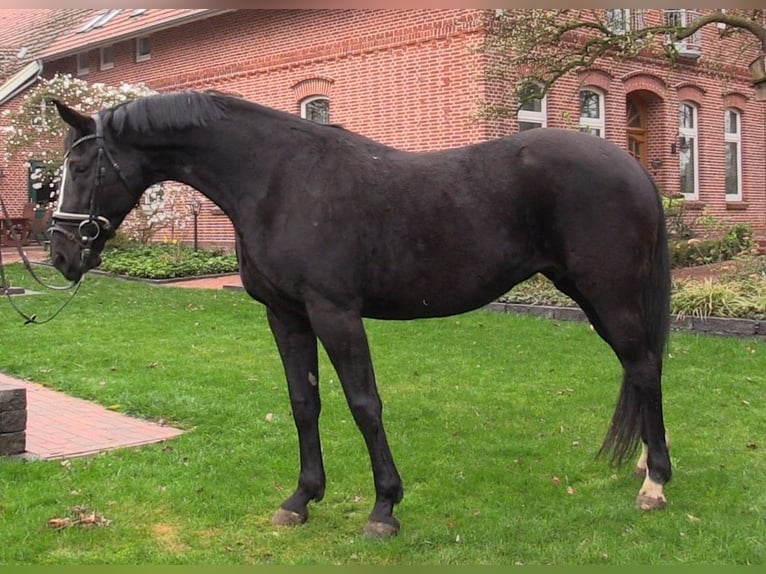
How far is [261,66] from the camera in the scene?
19.2 metres

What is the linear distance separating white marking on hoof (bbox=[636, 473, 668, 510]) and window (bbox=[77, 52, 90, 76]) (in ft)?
76.6

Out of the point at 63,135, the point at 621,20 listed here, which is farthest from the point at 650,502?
the point at 63,135

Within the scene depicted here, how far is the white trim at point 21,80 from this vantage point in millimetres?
23547

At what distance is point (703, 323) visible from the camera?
9.54 m

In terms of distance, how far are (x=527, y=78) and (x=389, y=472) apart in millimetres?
10026

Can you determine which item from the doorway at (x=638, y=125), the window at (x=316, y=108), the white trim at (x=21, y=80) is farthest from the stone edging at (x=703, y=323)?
the white trim at (x=21, y=80)

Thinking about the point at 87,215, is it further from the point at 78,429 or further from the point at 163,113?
the point at 78,429

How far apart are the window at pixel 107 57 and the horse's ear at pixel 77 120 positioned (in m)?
21.1

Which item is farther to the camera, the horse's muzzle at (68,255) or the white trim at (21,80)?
the white trim at (21,80)

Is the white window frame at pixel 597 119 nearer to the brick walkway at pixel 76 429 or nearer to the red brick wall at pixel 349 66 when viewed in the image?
the red brick wall at pixel 349 66

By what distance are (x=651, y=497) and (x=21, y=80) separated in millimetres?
23996

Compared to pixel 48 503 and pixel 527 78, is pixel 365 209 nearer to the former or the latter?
pixel 48 503

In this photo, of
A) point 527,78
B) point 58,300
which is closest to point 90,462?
point 58,300

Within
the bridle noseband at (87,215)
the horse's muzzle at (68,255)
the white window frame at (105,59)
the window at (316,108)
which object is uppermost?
the white window frame at (105,59)
